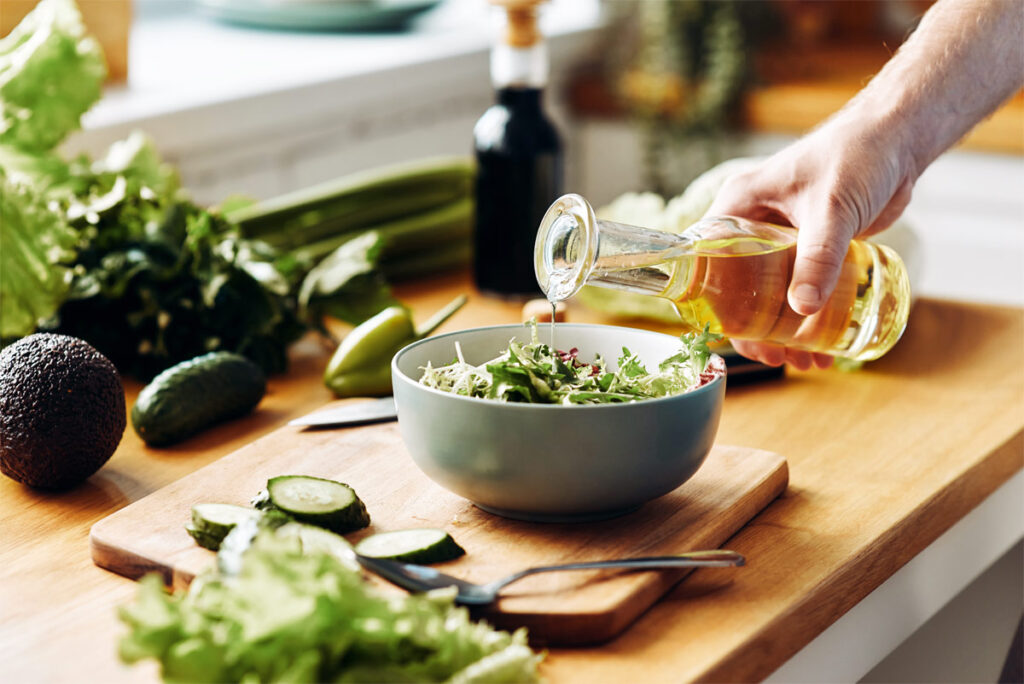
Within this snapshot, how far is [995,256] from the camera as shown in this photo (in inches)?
117

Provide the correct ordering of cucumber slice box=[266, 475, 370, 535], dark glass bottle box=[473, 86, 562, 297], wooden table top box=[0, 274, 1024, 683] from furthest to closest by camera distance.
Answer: dark glass bottle box=[473, 86, 562, 297]
cucumber slice box=[266, 475, 370, 535]
wooden table top box=[0, 274, 1024, 683]

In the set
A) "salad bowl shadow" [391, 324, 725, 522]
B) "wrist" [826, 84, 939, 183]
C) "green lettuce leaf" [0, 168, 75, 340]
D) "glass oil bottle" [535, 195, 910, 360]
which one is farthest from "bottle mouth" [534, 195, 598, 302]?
"green lettuce leaf" [0, 168, 75, 340]

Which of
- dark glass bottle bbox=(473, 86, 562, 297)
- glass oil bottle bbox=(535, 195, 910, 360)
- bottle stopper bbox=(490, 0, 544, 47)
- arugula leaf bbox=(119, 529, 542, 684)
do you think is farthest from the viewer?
dark glass bottle bbox=(473, 86, 562, 297)

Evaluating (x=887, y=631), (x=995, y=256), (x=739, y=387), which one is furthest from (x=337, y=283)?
(x=995, y=256)

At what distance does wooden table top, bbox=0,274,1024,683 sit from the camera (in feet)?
2.89

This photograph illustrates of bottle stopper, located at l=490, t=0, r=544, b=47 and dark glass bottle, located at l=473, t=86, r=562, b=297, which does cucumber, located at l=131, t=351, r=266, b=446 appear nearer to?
dark glass bottle, located at l=473, t=86, r=562, b=297

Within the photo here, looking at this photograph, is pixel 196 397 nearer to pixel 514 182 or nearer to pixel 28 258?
pixel 28 258

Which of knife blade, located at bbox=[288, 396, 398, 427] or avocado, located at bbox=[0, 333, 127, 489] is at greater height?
avocado, located at bbox=[0, 333, 127, 489]

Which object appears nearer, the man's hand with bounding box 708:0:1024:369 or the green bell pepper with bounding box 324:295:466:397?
the man's hand with bounding box 708:0:1024:369

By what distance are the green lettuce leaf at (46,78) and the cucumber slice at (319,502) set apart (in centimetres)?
73

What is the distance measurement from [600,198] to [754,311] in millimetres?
2464

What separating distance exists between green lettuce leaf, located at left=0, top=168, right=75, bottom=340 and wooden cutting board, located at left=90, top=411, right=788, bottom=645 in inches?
14.9

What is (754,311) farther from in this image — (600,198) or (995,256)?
(600,198)

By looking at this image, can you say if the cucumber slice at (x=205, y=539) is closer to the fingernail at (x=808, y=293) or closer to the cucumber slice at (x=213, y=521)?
the cucumber slice at (x=213, y=521)
